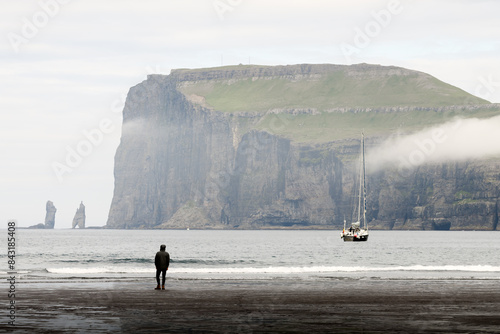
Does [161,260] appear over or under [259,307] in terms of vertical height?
over

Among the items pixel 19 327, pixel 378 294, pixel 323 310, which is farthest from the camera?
pixel 378 294

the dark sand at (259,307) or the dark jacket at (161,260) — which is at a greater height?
the dark jacket at (161,260)

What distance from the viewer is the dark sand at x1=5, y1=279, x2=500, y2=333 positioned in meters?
27.0

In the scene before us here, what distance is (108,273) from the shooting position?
61312 mm

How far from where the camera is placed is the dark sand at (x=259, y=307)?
2705 cm

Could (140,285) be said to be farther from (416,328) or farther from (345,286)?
(416,328)

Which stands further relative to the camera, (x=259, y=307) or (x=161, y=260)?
(x=161, y=260)

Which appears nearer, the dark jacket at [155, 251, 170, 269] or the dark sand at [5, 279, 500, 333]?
the dark sand at [5, 279, 500, 333]

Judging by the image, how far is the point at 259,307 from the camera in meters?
34.2

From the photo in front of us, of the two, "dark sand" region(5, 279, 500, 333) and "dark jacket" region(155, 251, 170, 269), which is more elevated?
"dark jacket" region(155, 251, 170, 269)

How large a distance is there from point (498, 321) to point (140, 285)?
79.7ft

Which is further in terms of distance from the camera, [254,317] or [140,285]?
[140,285]

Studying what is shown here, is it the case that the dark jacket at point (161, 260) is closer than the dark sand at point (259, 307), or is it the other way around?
the dark sand at point (259, 307)

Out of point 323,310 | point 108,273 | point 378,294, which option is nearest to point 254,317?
point 323,310
